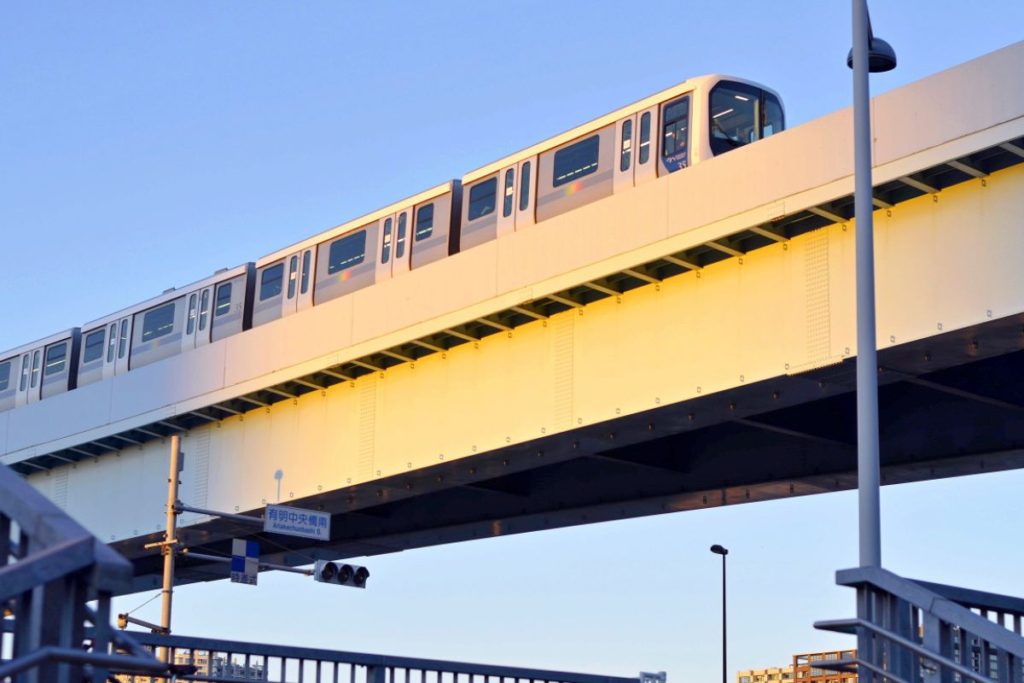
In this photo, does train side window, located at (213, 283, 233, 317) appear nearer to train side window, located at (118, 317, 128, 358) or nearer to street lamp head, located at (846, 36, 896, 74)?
train side window, located at (118, 317, 128, 358)

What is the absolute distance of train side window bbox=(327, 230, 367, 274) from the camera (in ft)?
104

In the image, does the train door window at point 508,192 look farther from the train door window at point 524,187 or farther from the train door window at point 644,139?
the train door window at point 644,139

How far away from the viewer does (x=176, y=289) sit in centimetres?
3753

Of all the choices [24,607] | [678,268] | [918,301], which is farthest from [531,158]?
[24,607]

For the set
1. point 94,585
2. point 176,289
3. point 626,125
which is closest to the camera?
point 94,585

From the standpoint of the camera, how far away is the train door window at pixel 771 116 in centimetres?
2692

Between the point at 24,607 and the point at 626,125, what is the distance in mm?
21825

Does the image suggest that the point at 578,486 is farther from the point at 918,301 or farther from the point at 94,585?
the point at 94,585

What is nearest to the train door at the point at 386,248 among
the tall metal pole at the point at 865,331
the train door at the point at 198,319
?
the train door at the point at 198,319

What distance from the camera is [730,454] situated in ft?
94.1

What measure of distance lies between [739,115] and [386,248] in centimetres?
822

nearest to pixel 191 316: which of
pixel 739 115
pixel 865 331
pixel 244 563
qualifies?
pixel 244 563

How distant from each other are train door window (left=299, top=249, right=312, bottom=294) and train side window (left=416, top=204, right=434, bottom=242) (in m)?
3.85

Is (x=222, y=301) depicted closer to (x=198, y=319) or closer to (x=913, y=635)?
(x=198, y=319)
